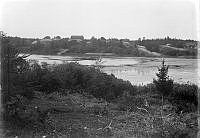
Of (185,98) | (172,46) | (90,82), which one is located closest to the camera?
(185,98)

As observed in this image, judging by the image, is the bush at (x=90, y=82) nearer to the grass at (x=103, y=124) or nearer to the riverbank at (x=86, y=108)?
the riverbank at (x=86, y=108)

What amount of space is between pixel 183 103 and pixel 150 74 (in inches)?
458

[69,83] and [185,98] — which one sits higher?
[69,83]

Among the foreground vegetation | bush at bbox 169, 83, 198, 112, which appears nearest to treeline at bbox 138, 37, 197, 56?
bush at bbox 169, 83, 198, 112

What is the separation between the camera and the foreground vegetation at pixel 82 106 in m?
9.02

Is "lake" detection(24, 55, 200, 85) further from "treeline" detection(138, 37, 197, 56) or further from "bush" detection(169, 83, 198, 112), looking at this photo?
"bush" detection(169, 83, 198, 112)

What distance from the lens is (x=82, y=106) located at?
1252cm

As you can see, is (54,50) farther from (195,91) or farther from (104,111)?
(104,111)

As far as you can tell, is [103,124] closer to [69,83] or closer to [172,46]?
[69,83]

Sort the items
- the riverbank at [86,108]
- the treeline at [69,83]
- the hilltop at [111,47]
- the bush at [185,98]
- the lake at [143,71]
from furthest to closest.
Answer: the hilltop at [111,47] → the lake at [143,71] → the bush at [185,98] → the treeline at [69,83] → the riverbank at [86,108]

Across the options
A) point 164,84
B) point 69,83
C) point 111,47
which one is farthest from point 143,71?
point 69,83

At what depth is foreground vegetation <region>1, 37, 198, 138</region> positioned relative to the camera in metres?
9.02

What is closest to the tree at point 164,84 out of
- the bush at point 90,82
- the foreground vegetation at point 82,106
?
the foreground vegetation at point 82,106

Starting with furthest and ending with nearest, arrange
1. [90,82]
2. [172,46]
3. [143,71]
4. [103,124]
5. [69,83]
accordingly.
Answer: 1. [172,46]
2. [143,71]
3. [90,82]
4. [69,83]
5. [103,124]
